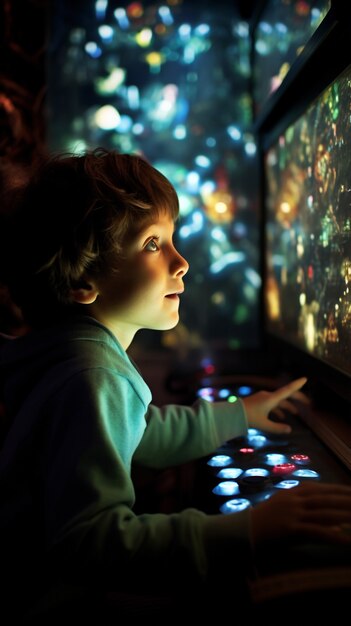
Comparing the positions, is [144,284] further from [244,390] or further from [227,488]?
[244,390]

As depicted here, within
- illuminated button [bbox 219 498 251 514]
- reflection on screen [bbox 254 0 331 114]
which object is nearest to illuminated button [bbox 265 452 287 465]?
illuminated button [bbox 219 498 251 514]

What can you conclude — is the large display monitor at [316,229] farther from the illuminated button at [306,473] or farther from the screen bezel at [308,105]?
the illuminated button at [306,473]

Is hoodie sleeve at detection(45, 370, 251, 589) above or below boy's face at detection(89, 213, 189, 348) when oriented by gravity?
below

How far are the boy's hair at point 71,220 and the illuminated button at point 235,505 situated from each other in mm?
311

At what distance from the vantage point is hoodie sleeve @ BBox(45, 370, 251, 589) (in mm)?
518

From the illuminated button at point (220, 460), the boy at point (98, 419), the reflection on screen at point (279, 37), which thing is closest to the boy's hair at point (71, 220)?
the boy at point (98, 419)

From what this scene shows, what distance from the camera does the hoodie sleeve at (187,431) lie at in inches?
33.0

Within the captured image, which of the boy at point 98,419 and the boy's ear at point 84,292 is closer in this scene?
the boy at point 98,419

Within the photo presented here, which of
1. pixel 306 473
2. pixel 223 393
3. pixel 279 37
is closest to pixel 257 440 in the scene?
pixel 306 473

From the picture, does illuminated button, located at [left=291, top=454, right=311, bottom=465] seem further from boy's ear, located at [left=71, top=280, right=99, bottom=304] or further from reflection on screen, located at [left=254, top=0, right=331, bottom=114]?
reflection on screen, located at [left=254, top=0, right=331, bottom=114]

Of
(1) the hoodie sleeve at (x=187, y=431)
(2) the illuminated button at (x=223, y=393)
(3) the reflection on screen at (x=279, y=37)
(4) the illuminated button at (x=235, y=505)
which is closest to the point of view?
(4) the illuminated button at (x=235, y=505)

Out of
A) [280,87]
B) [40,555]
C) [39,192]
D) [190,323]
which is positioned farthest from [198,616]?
[190,323]

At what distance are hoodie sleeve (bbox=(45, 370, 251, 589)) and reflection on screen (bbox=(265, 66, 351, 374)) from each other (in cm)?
43

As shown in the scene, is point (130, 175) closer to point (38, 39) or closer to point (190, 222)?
point (38, 39)
